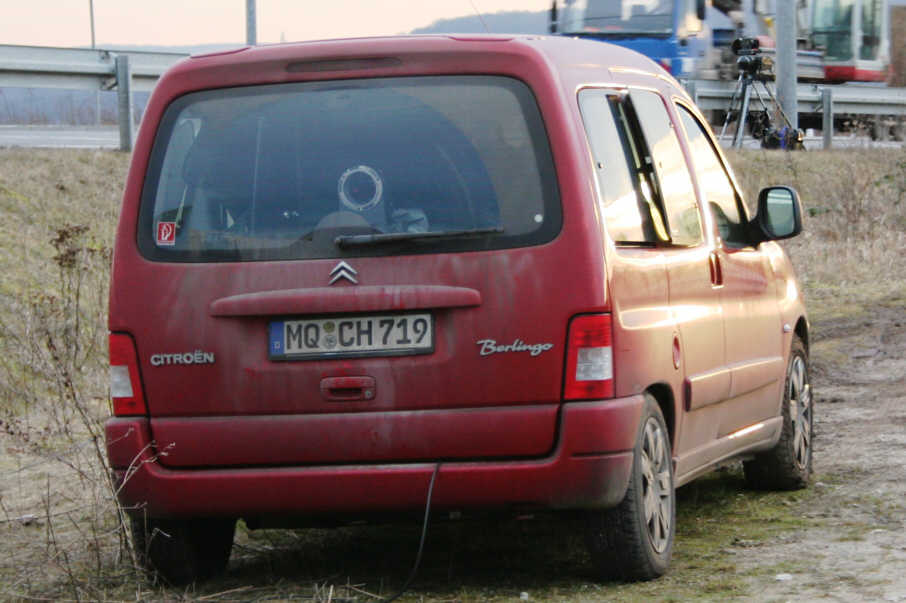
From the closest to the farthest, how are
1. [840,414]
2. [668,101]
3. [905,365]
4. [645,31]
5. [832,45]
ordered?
[668,101] < [840,414] < [905,365] < [645,31] < [832,45]

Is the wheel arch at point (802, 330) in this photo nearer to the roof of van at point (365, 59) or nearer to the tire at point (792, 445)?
the tire at point (792, 445)

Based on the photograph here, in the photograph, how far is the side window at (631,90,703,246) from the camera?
620cm

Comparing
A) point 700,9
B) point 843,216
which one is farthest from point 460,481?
point 700,9

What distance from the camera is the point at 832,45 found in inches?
1551

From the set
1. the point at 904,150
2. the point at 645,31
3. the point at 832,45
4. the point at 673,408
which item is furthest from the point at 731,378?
the point at 832,45

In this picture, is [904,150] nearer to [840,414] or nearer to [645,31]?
[645,31]

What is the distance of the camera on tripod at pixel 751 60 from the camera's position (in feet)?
86.4

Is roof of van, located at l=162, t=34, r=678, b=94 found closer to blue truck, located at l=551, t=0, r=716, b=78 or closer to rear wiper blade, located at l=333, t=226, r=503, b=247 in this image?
rear wiper blade, located at l=333, t=226, r=503, b=247

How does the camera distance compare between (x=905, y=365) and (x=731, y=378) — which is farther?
(x=905, y=365)

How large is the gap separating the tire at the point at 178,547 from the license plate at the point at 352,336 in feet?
2.74

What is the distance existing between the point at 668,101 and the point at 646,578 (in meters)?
2.00

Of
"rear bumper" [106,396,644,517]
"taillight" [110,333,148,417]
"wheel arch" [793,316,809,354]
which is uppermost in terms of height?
"taillight" [110,333,148,417]

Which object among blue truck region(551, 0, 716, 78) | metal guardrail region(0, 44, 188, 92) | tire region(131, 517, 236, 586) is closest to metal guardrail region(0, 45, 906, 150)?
metal guardrail region(0, 44, 188, 92)

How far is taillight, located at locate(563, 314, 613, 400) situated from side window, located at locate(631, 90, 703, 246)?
3.30 feet
